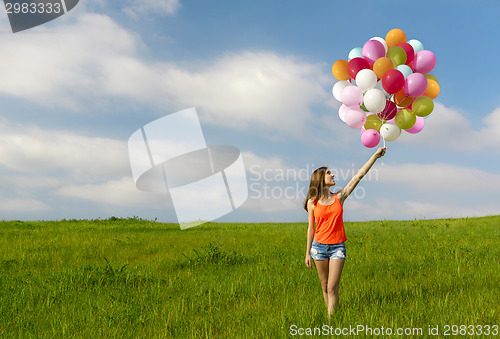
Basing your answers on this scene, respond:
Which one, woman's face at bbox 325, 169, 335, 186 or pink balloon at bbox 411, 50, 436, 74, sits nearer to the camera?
woman's face at bbox 325, 169, 335, 186

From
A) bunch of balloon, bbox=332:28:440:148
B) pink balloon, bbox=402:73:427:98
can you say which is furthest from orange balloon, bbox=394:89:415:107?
pink balloon, bbox=402:73:427:98

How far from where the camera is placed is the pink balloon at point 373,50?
7.42m

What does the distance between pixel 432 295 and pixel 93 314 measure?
5.71m

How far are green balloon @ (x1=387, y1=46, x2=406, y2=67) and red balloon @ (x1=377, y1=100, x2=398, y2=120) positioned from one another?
0.86m

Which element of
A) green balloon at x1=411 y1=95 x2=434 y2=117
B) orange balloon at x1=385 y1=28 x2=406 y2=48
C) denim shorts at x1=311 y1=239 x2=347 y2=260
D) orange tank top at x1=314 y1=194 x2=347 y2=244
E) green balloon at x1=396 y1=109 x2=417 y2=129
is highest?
orange balloon at x1=385 y1=28 x2=406 y2=48

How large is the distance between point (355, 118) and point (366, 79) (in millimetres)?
770

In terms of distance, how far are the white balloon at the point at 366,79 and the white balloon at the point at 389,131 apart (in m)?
0.84

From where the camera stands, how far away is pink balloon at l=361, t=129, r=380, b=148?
7.07m

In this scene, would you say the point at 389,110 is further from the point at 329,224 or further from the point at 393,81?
the point at 329,224

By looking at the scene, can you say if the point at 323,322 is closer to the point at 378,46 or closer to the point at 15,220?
the point at 378,46

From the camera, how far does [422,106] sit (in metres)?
7.04

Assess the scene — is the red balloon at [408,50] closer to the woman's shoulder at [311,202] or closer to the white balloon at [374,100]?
the white balloon at [374,100]

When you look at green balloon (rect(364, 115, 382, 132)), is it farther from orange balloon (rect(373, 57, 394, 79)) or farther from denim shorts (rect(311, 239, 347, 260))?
denim shorts (rect(311, 239, 347, 260))

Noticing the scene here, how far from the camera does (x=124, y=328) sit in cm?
532
